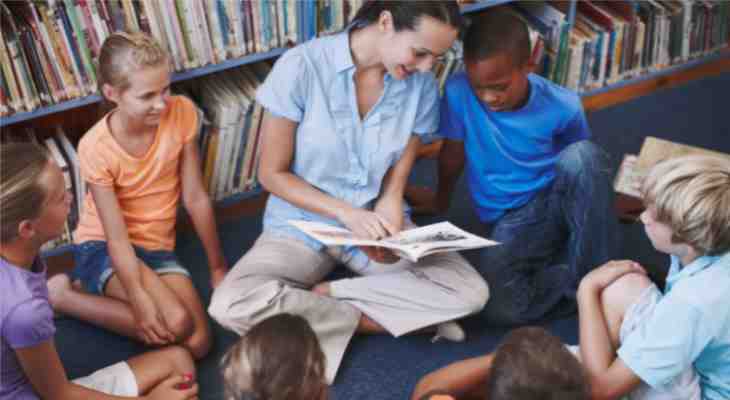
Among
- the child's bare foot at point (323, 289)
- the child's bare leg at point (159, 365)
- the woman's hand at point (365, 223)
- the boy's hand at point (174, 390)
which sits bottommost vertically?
the boy's hand at point (174, 390)

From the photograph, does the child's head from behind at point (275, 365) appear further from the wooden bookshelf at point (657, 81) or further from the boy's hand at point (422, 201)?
the wooden bookshelf at point (657, 81)

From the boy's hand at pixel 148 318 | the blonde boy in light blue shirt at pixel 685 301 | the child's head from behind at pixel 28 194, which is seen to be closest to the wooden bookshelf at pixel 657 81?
the blonde boy in light blue shirt at pixel 685 301

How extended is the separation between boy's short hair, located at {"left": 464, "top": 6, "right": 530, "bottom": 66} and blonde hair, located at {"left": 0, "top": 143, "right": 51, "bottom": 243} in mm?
996

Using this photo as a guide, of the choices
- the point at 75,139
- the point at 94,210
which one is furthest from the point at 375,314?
the point at 75,139

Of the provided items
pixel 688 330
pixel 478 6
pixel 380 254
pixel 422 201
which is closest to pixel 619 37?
pixel 478 6

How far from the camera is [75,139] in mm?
2291

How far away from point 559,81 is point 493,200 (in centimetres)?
91

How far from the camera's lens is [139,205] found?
204cm

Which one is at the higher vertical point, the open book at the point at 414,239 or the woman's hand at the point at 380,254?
the open book at the point at 414,239

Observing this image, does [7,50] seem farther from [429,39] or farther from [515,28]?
[515,28]

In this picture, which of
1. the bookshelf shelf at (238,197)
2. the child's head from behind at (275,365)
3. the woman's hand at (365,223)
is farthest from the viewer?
the bookshelf shelf at (238,197)

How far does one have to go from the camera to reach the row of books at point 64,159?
2102 millimetres

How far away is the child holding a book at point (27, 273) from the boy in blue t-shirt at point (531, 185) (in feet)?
3.33

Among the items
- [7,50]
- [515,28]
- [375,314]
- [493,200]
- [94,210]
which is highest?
[7,50]
